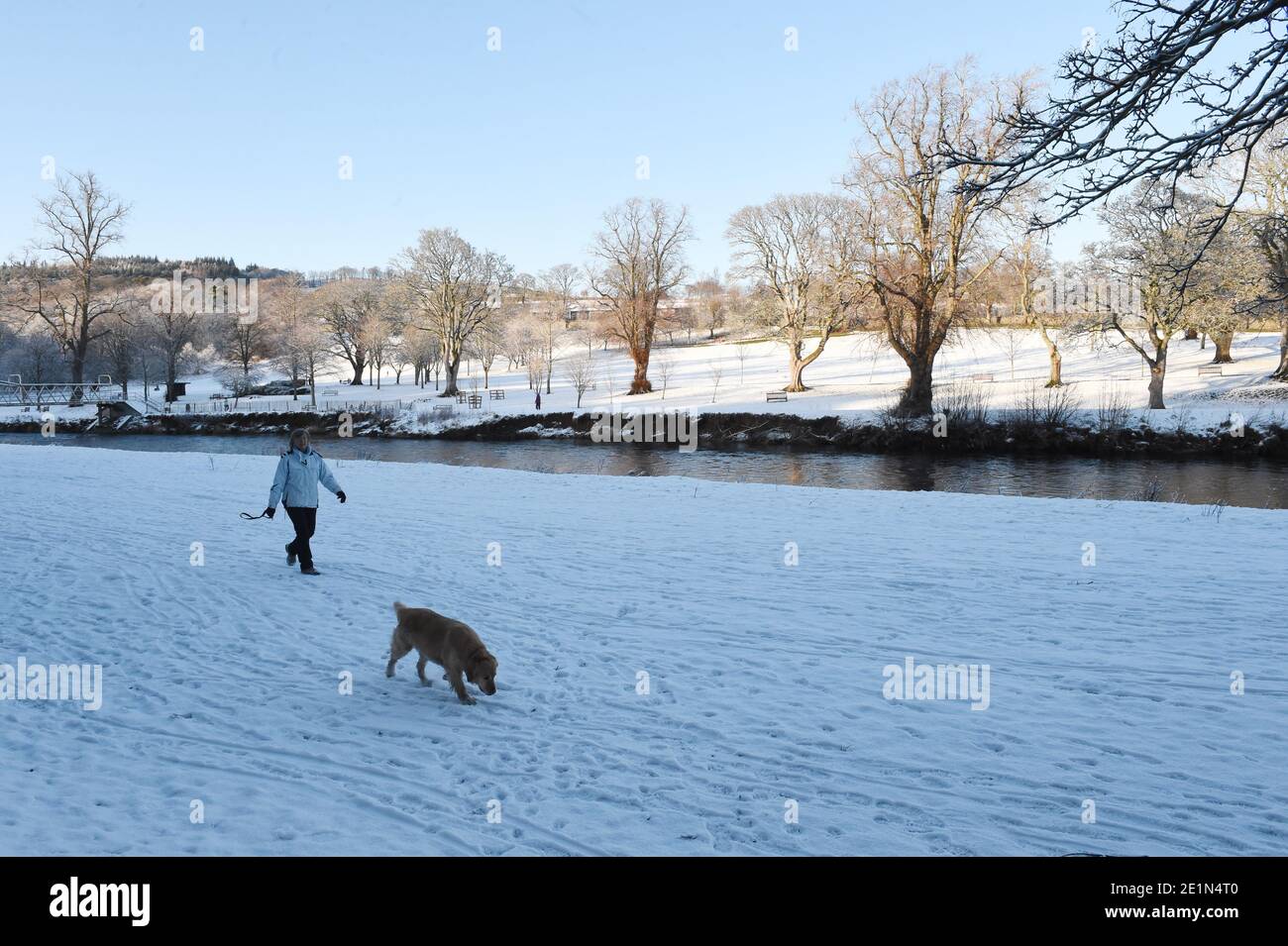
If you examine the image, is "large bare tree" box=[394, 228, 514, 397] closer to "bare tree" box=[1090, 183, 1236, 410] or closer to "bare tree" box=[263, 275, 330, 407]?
"bare tree" box=[263, 275, 330, 407]

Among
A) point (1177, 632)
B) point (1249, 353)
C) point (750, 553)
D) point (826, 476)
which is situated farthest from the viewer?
point (1249, 353)

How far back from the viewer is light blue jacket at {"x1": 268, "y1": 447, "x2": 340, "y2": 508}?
10125mm

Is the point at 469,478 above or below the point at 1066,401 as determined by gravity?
below

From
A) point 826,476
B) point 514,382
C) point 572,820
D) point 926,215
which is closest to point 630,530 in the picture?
point 572,820

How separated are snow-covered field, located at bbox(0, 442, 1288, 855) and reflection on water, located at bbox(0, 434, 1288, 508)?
32.8 ft

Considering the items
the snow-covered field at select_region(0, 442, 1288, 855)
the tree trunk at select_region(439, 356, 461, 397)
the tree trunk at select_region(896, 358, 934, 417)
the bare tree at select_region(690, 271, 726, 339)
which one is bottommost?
the snow-covered field at select_region(0, 442, 1288, 855)

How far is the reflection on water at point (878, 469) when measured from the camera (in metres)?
22.2

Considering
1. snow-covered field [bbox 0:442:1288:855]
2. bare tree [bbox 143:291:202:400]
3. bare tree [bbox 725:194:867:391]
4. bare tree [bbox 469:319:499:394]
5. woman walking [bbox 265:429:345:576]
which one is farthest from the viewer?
bare tree [bbox 469:319:499:394]

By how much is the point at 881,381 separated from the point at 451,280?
119 ft

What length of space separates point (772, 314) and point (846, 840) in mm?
52806

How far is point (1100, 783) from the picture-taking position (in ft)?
15.5

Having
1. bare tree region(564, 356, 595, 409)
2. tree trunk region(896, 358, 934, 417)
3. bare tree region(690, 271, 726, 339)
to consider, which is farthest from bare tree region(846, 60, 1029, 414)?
bare tree region(690, 271, 726, 339)

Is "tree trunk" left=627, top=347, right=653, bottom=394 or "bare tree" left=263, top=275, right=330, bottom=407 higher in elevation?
"bare tree" left=263, top=275, right=330, bottom=407
